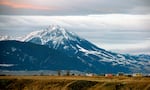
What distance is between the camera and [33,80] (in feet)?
617

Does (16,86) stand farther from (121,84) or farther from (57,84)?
(121,84)

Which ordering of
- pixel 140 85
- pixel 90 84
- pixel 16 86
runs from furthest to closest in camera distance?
1. pixel 16 86
2. pixel 90 84
3. pixel 140 85

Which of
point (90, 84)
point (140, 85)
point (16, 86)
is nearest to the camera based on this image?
point (140, 85)

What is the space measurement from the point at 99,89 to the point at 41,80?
30.0 meters

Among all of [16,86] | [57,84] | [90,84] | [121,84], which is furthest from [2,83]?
[121,84]

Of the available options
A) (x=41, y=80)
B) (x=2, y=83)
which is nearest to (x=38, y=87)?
(x=41, y=80)

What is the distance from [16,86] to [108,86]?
41519 millimetres

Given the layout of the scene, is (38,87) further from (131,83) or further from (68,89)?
(131,83)

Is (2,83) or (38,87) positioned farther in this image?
(2,83)

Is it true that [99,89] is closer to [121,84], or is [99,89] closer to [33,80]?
[121,84]

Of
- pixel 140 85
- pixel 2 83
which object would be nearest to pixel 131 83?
pixel 140 85

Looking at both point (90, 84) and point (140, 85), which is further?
point (90, 84)

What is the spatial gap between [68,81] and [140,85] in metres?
31.1

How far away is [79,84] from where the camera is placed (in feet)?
573
